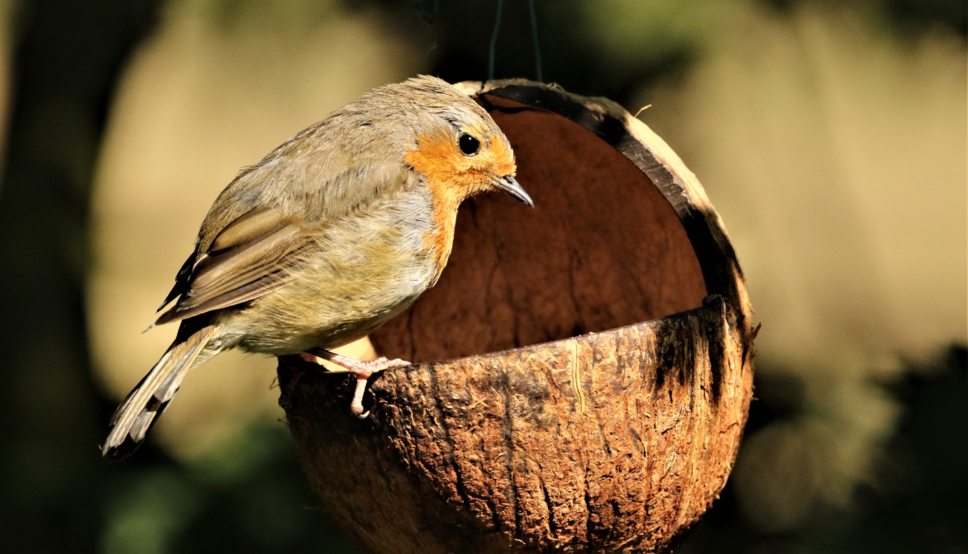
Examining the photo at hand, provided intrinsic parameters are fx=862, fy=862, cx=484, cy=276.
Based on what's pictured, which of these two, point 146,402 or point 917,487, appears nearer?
point 146,402

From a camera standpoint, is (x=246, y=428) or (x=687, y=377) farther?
(x=246, y=428)

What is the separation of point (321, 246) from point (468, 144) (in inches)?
21.7

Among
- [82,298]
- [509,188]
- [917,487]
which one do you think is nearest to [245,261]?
[509,188]

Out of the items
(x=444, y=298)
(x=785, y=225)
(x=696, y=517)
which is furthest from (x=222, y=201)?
(x=785, y=225)

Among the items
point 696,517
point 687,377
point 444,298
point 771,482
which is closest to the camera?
point 687,377

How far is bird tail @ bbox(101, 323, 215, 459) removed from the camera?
2.23m

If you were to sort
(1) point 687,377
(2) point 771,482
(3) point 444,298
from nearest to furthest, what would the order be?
1. (1) point 687,377
2. (3) point 444,298
3. (2) point 771,482

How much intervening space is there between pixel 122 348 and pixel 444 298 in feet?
5.69

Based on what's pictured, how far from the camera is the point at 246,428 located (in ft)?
13.2

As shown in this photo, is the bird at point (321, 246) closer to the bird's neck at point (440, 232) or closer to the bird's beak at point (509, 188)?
the bird's neck at point (440, 232)

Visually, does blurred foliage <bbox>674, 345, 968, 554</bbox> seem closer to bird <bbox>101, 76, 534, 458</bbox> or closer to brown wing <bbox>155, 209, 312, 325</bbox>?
bird <bbox>101, 76, 534, 458</bbox>

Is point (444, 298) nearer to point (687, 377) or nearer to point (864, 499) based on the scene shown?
point (687, 377)

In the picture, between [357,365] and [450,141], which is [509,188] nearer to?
[450,141]

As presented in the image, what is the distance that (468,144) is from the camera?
2.57 meters
